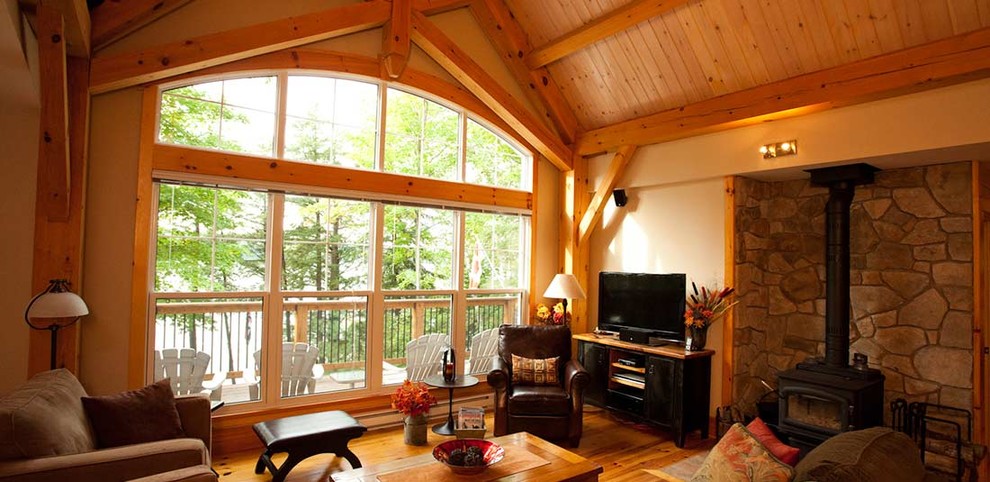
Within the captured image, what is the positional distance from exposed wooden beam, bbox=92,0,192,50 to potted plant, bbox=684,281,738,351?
4.73 m

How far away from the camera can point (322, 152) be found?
4.47 meters

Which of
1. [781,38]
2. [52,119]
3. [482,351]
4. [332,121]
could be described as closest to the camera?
[52,119]

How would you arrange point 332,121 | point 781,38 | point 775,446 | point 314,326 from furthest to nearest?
point 332,121
point 314,326
point 781,38
point 775,446

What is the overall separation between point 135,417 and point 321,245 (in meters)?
1.99

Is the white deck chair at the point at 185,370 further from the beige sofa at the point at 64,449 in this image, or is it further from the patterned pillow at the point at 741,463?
the patterned pillow at the point at 741,463

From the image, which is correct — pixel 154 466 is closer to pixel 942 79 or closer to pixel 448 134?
pixel 448 134

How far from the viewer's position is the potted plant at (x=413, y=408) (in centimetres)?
413

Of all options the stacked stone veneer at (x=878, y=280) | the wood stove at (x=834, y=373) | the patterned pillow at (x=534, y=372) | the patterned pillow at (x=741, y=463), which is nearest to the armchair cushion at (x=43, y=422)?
the patterned pillow at (x=741, y=463)

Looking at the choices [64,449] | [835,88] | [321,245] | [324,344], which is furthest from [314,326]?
[835,88]

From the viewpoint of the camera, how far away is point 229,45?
12.4 ft

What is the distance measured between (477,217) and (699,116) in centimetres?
232

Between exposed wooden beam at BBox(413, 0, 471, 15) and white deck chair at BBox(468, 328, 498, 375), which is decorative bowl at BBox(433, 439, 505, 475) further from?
exposed wooden beam at BBox(413, 0, 471, 15)

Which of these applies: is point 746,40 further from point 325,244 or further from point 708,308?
point 325,244

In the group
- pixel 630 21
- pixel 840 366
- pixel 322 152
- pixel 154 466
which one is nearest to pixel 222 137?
pixel 322 152
